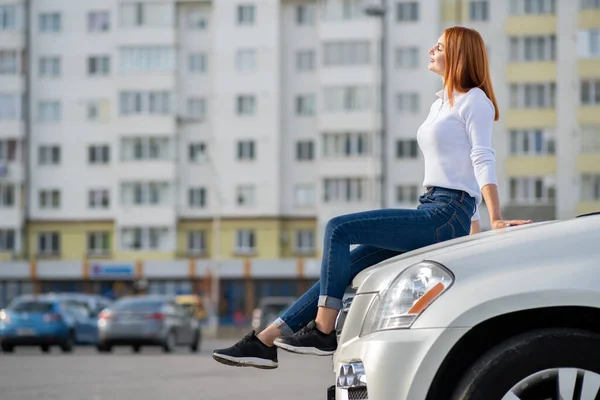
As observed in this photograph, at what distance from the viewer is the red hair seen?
619cm

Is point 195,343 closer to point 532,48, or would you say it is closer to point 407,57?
point 407,57

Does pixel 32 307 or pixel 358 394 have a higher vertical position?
pixel 358 394

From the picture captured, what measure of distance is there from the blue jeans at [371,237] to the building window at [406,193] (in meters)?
64.0

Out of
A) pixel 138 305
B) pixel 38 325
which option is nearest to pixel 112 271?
pixel 38 325

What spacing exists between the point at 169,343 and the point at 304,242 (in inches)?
1665

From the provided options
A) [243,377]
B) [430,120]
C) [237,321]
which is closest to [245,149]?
[237,321]

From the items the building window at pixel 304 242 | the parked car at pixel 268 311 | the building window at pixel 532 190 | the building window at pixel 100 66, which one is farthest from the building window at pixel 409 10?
the parked car at pixel 268 311

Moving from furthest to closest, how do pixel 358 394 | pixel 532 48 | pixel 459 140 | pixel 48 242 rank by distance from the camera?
1. pixel 48 242
2. pixel 532 48
3. pixel 459 140
4. pixel 358 394

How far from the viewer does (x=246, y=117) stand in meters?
70.9

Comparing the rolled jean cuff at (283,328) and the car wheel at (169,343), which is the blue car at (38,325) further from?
the rolled jean cuff at (283,328)

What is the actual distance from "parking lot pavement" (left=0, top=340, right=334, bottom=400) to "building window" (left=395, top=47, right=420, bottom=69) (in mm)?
48730

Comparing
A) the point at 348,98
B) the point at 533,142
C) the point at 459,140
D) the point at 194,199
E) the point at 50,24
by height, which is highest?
the point at 50,24

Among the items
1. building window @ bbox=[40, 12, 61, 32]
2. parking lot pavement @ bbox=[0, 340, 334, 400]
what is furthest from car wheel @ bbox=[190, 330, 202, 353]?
building window @ bbox=[40, 12, 61, 32]

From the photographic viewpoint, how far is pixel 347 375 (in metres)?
5.10
